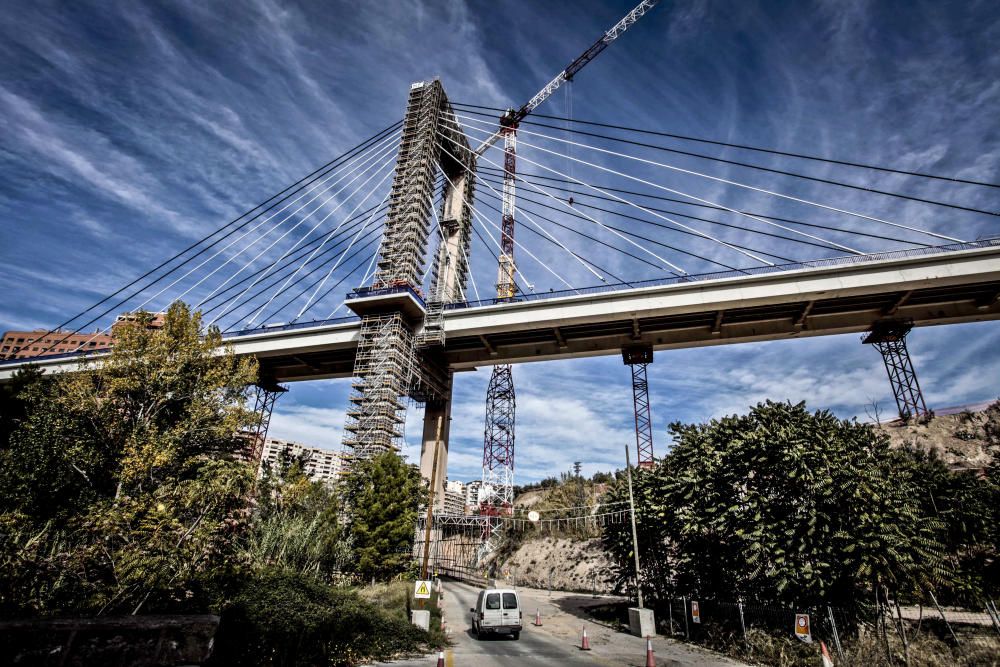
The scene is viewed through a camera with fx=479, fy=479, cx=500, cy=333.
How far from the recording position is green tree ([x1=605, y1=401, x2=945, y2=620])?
550 inches

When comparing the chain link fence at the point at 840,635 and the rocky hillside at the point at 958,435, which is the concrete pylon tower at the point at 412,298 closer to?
the chain link fence at the point at 840,635

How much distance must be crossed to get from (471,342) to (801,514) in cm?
3180

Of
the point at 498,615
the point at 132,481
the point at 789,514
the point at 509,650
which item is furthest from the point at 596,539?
the point at 132,481

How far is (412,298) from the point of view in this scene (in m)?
38.7

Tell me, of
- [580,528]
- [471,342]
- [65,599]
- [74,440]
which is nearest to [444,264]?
[471,342]

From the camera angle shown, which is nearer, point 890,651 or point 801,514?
point 890,651

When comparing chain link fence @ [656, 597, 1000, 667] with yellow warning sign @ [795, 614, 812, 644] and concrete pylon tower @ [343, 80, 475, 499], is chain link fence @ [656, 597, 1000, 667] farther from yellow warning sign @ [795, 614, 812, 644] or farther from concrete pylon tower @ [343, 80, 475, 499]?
concrete pylon tower @ [343, 80, 475, 499]

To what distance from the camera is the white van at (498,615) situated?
17.4 m

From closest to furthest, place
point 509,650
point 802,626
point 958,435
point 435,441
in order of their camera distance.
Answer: point 802,626, point 509,650, point 958,435, point 435,441

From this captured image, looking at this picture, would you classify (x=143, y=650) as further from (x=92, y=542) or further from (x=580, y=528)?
(x=580, y=528)

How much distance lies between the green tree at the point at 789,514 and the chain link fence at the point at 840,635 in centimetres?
61

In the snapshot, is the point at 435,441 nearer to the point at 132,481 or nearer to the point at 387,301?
the point at 387,301

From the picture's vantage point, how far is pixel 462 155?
52.2 metres

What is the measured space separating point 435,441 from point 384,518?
16.5m
